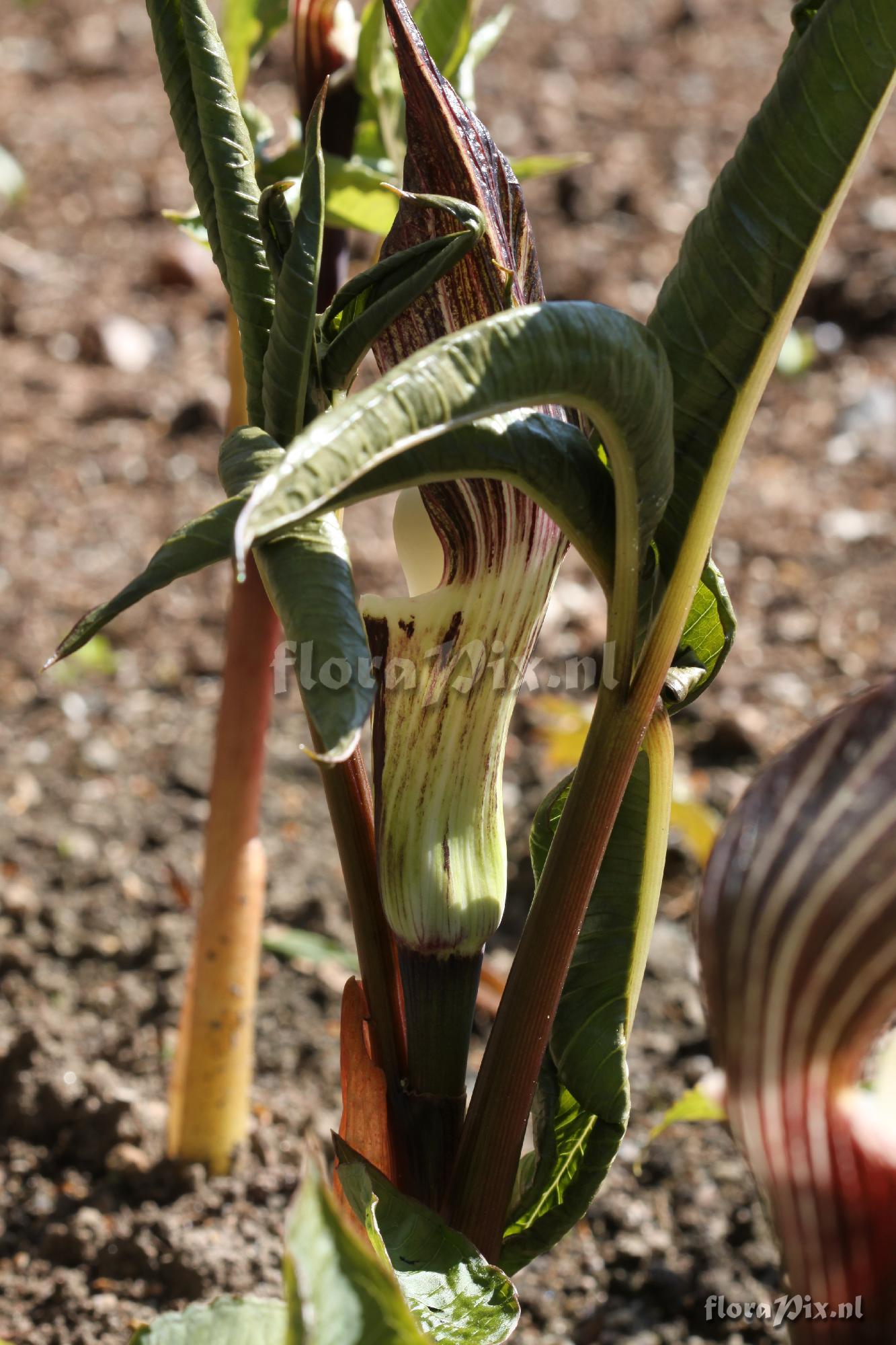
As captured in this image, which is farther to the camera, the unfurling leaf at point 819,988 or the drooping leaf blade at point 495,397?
the unfurling leaf at point 819,988

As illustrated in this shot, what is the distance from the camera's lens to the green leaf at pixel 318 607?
1.22 feet

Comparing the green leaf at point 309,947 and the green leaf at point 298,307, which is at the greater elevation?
the green leaf at point 298,307

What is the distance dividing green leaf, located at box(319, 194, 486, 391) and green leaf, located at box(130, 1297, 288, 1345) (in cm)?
37

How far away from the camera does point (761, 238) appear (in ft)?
1.42

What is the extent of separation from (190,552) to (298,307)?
10 centimetres

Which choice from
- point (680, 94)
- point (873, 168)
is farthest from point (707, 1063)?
point (680, 94)

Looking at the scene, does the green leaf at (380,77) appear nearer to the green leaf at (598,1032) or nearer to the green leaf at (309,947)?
the green leaf at (598,1032)

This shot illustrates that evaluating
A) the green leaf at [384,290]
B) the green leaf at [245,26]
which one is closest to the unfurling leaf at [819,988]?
the green leaf at [384,290]

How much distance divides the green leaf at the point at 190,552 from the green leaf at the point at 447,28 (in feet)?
1.33

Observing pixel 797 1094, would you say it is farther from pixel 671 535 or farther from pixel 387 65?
pixel 387 65

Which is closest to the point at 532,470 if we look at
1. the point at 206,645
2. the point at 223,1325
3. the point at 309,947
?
the point at 223,1325

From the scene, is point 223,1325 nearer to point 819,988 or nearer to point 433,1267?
point 433,1267

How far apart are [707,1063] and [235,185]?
78 centimetres

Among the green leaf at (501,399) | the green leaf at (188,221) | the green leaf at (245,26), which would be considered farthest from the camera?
the green leaf at (245,26)
